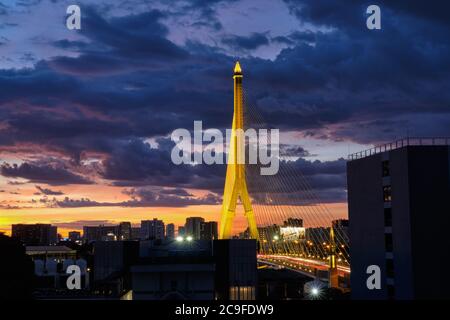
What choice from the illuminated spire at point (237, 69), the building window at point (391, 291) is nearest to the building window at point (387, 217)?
the building window at point (391, 291)

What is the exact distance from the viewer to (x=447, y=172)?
78.9 ft

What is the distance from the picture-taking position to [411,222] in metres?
23.9

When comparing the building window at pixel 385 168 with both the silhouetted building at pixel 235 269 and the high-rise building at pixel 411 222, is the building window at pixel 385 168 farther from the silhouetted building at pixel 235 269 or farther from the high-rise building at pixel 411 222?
the silhouetted building at pixel 235 269

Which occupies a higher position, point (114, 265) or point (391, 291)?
point (114, 265)

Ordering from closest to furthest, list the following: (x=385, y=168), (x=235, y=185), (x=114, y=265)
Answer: (x=385, y=168), (x=114, y=265), (x=235, y=185)

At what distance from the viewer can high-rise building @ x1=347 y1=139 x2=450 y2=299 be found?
23.3 m

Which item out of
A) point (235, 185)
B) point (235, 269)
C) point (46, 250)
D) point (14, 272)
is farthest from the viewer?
point (46, 250)

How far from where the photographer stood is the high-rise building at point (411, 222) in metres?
23.3

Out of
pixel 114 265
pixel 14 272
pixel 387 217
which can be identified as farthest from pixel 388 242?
pixel 14 272

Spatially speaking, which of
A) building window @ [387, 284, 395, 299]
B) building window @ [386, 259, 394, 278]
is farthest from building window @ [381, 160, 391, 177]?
building window @ [387, 284, 395, 299]

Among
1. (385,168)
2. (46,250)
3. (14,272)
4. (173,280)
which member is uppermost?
(385,168)

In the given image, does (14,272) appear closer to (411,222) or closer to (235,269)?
(235,269)

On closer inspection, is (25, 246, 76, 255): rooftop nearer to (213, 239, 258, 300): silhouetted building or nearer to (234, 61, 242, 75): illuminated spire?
(234, 61, 242, 75): illuminated spire
